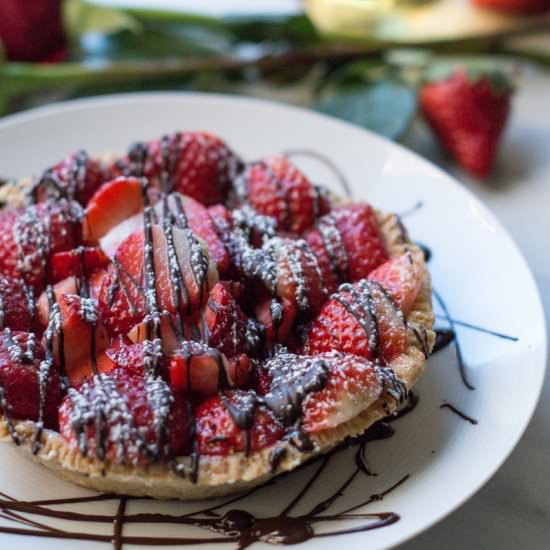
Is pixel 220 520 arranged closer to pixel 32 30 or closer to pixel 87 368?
pixel 87 368

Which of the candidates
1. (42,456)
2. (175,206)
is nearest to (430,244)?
(175,206)

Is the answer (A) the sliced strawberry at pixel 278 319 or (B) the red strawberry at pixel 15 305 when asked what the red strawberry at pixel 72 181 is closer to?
(B) the red strawberry at pixel 15 305

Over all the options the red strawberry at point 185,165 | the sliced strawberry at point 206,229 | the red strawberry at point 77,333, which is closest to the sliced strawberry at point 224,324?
the sliced strawberry at point 206,229

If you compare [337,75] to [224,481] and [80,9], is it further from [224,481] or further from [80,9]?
[224,481]

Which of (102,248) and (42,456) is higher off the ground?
(102,248)

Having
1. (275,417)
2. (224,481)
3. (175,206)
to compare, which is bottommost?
(224,481)

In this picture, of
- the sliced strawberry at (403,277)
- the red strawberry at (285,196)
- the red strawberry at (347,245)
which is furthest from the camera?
the red strawberry at (285,196)

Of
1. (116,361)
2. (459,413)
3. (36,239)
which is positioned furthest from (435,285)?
(36,239)
